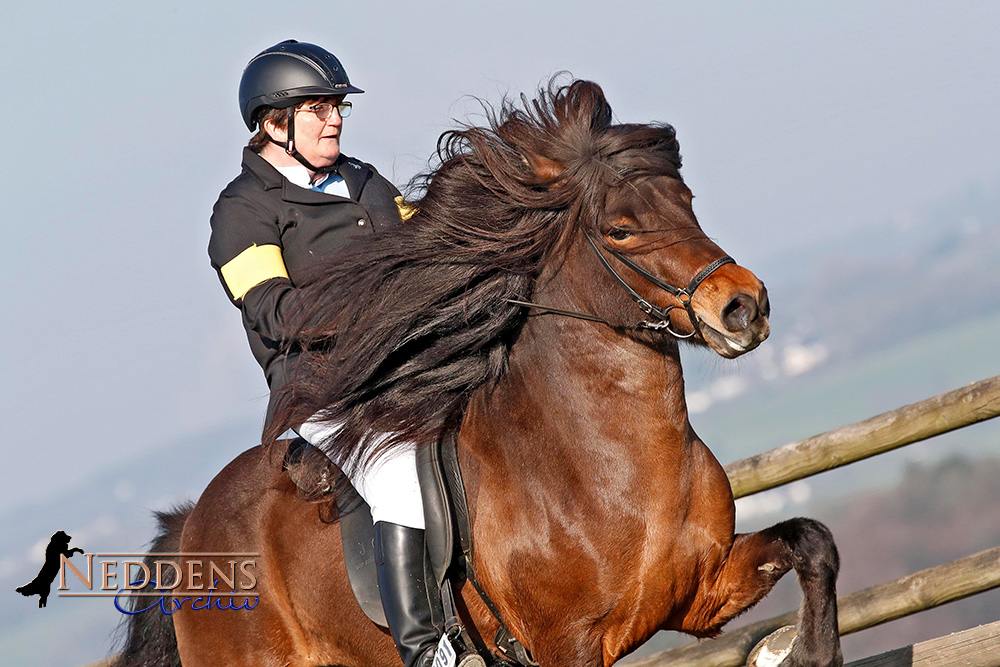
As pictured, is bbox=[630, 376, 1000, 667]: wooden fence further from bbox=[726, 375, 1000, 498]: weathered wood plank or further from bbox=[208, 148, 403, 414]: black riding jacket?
bbox=[208, 148, 403, 414]: black riding jacket

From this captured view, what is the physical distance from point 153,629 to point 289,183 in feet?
7.21

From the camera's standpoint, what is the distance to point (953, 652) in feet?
15.9

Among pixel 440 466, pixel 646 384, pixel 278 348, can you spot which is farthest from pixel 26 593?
pixel 646 384

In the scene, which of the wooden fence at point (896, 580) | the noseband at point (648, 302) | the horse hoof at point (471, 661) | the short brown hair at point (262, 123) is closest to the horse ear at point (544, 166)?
the noseband at point (648, 302)

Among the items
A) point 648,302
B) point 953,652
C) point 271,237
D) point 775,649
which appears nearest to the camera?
point 648,302

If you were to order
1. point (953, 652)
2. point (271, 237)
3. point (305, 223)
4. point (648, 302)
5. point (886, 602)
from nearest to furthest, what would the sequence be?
point (648, 302)
point (271, 237)
point (305, 223)
point (953, 652)
point (886, 602)

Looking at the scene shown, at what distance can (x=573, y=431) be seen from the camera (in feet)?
11.8

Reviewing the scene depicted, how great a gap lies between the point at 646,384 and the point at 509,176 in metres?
0.87

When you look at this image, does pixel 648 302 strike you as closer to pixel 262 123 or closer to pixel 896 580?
pixel 262 123

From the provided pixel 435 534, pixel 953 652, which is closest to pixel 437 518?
pixel 435 534

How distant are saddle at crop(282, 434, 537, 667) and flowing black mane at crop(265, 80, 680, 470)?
0.44 ft

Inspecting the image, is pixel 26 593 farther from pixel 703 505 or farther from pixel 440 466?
pixel 703 505

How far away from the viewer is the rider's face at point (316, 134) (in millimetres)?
4293

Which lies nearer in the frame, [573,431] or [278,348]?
[573,431]
